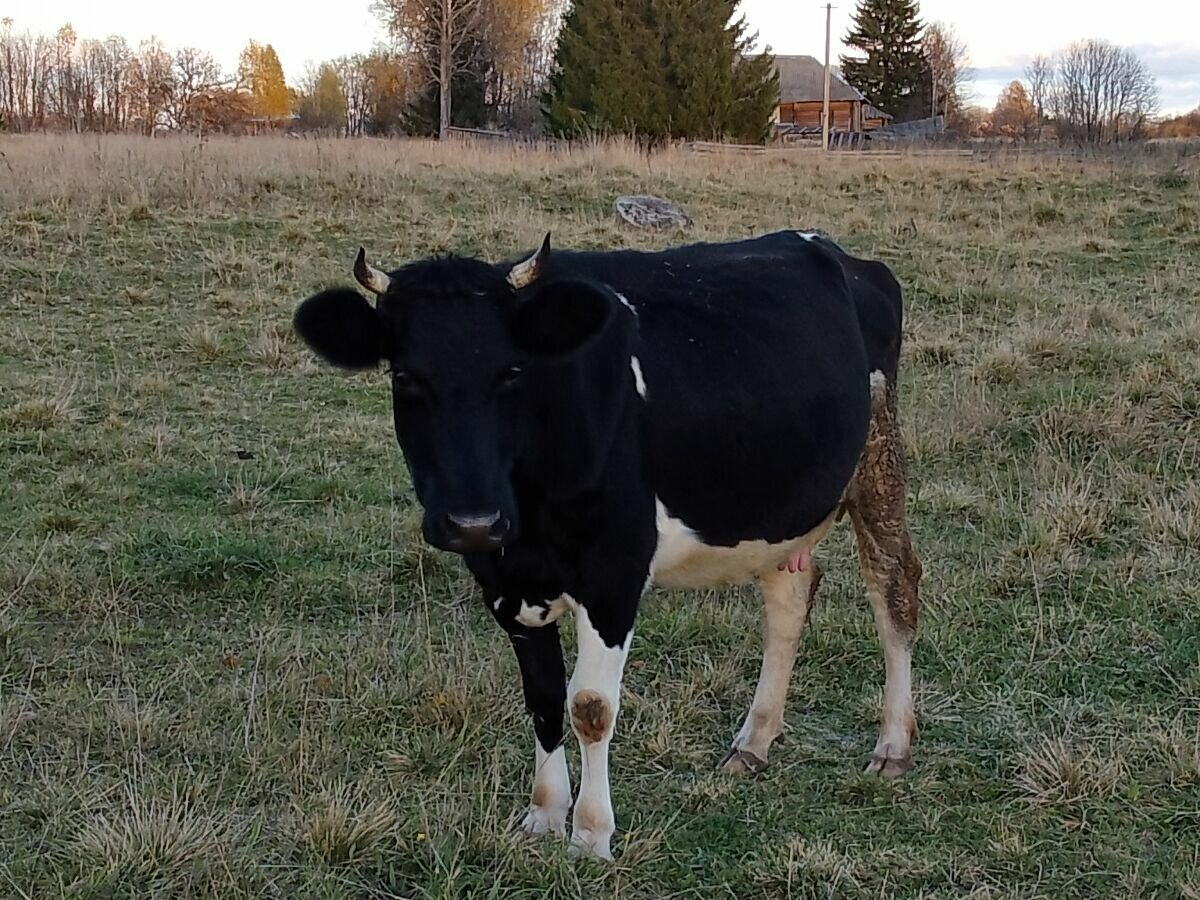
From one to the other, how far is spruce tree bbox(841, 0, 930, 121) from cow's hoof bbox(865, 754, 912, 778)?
6828cm

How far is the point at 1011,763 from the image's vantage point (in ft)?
14.1

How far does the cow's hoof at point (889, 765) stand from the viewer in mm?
4309

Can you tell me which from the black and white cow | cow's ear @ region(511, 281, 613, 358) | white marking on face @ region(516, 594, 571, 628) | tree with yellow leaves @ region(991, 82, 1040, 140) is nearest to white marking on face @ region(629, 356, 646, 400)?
the black and white cow

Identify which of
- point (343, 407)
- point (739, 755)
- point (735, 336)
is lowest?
point (739, 755)

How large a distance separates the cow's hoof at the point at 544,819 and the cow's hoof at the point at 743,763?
671mm

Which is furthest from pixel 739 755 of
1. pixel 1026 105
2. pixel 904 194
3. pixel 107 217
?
pixel 1026 105

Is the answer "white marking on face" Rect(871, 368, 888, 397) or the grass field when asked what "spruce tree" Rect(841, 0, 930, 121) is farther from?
"white marking on face" Rect(871, 368, 888, 397)

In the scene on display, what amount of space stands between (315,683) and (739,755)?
1591 mm

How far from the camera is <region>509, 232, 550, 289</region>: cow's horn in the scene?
3383 mm

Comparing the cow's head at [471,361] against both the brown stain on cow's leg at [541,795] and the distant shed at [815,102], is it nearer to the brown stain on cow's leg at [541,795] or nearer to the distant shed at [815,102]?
the brown stain on cow's leg at [541,795]

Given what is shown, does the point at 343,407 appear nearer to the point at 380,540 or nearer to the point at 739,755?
the point at 380,540

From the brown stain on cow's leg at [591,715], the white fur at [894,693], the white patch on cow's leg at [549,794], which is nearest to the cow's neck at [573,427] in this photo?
the brown stain on cow's leg at [591,715]

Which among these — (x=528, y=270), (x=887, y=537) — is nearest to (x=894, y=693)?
(x=887, y=537)

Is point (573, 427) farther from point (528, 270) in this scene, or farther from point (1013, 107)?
point (1013, 107)
